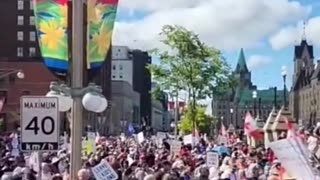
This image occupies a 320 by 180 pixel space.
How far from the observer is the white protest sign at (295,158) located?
41.7 ft

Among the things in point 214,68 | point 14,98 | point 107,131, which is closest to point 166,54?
point 214,68

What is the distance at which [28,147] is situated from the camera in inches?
493

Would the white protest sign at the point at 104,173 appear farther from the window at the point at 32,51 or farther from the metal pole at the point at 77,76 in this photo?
the window at the point at 32,51

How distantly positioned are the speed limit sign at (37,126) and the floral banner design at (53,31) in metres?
1.91

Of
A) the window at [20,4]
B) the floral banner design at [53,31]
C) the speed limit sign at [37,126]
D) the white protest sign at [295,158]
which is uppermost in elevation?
the window at [20,4]

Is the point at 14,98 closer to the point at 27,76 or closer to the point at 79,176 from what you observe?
the point at 27,76

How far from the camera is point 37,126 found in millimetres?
12516

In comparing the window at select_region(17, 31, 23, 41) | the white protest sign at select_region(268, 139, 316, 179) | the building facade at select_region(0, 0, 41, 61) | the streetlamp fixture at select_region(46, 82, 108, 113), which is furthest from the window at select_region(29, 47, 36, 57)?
the white protest sign at select_region(268, 139, 316, 179)

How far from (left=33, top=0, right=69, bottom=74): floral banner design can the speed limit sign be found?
1.91m

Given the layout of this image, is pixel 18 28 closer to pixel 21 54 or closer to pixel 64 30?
pixel 21 54

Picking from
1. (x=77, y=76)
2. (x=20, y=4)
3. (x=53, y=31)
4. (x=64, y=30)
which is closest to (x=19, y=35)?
(x=20, y=4)

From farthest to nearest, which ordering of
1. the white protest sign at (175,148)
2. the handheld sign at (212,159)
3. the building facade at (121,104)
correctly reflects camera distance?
the building facade at (121,104) → the white protest sign at (175,148) → the handheld sign at (212,159)

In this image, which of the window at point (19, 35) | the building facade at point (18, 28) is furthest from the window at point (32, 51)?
the window at point (19, 35)

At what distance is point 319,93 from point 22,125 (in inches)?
7137
